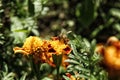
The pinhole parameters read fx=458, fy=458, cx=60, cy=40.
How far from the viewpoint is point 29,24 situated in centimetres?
206

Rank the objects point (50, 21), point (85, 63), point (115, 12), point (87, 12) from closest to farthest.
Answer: point (85, 63), point (87, 12), point (115, 12), point (50, 21)

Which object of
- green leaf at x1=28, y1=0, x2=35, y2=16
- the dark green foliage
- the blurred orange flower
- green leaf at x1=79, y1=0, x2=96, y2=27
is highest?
green leaf at x1=79, y1=0, x2=96, y2=27

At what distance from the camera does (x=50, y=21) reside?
3369 mm

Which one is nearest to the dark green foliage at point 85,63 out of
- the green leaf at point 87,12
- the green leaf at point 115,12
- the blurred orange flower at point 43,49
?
the blurred orange flower at point 43,49

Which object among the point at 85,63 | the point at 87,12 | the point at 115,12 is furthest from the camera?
the point at 115,12

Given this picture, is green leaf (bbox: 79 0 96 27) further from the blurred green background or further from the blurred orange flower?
the blurred orange flower

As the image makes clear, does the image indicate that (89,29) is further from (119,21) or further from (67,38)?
(67,38)

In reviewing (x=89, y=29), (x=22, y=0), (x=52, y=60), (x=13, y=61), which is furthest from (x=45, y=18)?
(x=52, y=60)

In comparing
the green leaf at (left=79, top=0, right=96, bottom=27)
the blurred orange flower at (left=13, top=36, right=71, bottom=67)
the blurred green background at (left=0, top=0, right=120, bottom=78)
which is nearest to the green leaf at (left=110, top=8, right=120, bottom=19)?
the blurred green background at (left=0, top=0, right=120, bottom=78)

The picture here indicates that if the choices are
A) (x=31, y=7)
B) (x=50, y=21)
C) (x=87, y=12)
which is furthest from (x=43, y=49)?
(x=50, y=21)

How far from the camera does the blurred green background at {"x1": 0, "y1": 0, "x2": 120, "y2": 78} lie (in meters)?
1.93

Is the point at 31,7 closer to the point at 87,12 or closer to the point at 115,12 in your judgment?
the point at 87,12

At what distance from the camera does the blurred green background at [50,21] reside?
1.93 m

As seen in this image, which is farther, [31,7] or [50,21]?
[50,21]
